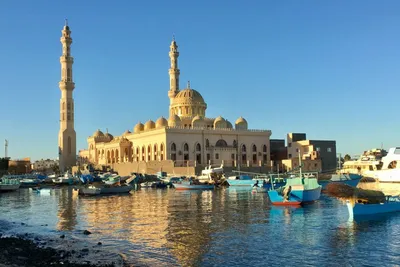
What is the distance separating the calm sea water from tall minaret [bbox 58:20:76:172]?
54324 mm

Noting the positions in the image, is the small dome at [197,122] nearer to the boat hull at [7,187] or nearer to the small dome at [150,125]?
the small dome at [150,125]

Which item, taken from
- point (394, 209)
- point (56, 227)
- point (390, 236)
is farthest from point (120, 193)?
point (390, 236)

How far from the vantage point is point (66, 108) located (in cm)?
8312

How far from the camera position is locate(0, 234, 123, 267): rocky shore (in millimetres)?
13734

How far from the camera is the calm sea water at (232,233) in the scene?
48.8ft

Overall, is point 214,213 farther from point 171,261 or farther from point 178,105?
point 178,105

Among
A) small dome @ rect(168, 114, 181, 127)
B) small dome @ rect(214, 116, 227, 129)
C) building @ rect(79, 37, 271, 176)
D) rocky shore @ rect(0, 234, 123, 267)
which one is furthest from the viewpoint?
small dome @ rect(214, 116, 227, 129)

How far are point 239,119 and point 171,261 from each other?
65.9 metres

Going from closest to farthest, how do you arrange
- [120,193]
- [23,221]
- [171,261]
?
1. [171,261]
2. [23,221]
3. [120,193]

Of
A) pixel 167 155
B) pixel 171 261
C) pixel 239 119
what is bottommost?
pixel 171 261

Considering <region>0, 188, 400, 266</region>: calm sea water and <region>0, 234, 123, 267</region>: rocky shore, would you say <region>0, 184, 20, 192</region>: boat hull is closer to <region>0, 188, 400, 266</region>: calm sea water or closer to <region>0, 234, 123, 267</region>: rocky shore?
<region>0, 188, 400, 266</region>: calm sea water

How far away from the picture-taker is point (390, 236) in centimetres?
1798

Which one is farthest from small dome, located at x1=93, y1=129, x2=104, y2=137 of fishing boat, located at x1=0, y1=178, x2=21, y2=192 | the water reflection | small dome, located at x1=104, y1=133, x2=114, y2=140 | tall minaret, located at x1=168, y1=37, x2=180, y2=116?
the water reflection

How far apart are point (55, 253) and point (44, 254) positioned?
35 centimetres
